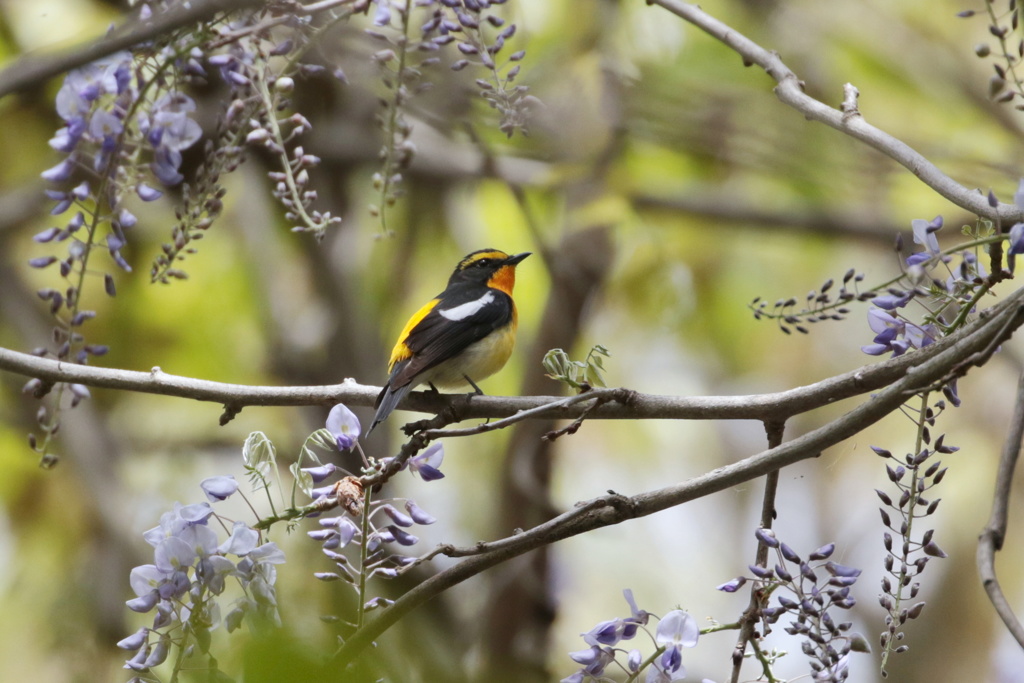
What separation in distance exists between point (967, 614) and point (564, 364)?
5502 millimetres

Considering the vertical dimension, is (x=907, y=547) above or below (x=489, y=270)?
below

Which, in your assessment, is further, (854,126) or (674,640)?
(854,126)

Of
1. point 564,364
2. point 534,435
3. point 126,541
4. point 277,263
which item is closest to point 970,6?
point 534,435

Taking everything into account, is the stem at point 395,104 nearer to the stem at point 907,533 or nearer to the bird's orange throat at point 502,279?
the stem at point 907,533

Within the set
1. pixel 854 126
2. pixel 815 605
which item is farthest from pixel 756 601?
pixel 854 126

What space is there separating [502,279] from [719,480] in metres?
2.91

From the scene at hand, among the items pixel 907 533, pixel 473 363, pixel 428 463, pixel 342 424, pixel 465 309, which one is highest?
pixel 465 309

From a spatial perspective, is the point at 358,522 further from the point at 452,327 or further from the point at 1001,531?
the point at 452,327

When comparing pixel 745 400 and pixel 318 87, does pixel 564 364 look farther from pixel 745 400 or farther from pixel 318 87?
pixel 318 87

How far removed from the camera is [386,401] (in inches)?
111

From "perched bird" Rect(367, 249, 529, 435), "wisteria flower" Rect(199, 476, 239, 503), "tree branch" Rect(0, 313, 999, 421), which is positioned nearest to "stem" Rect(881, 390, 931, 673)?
"tree branch" Rect(0, 313, 999, 421)

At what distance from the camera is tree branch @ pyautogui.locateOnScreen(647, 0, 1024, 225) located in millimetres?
1860

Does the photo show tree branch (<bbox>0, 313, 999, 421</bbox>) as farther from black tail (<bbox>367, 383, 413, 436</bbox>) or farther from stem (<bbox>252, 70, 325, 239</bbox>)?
stem (<bbox>252, 70, 325, 239</bbox>)

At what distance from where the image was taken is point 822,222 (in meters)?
5.45
